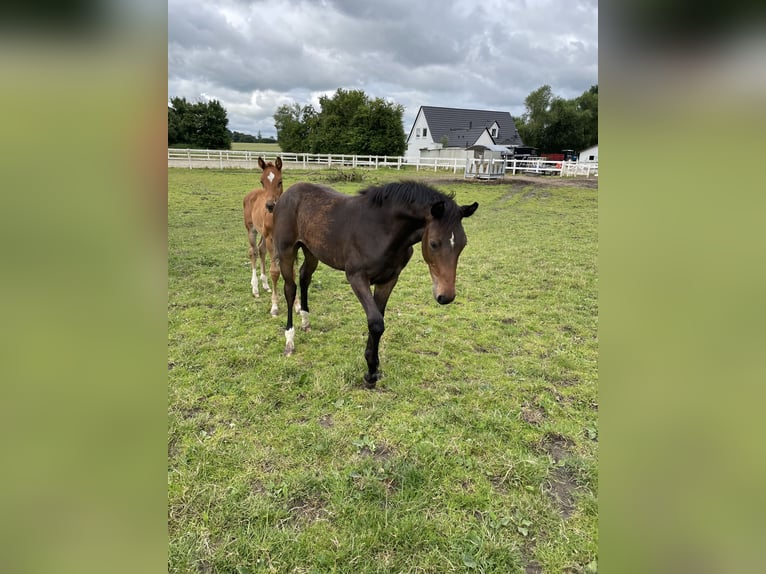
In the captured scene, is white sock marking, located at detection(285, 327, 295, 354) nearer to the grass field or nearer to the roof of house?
the grass field

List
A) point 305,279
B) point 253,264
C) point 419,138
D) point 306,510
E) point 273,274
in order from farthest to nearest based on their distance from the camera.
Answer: point 419,138 → point 253,264 → point 273,274 → point 305,279 → point 306,510

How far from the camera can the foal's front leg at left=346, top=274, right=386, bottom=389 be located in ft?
11.1

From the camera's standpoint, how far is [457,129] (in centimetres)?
4519

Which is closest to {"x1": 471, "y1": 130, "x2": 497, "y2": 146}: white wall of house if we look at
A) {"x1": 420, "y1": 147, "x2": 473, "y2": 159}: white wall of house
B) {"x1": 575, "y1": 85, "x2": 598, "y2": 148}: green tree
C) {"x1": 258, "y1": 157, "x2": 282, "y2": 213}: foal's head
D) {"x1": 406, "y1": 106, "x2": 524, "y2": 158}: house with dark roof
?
{"x1": 406, "y1": 106, "x2": 524, "y2": 158}: house with dark roof

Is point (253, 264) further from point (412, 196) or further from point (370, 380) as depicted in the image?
point (412, 196)

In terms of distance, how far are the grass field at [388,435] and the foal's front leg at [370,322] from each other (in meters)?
0.15

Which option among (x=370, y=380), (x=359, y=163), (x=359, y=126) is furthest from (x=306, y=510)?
(x=359, y=126)

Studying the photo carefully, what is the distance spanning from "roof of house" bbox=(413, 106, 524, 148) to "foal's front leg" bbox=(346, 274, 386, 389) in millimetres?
42591

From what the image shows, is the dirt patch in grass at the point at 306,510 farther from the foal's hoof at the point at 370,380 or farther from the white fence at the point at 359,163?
the white fence at the point at 359,163

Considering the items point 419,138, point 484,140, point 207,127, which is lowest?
point 207,127

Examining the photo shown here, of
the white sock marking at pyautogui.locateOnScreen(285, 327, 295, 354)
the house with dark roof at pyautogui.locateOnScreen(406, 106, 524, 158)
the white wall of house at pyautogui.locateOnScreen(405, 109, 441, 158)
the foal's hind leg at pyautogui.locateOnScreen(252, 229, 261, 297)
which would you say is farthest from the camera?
the white wall of house at pyautogui.locateOnScreen(405, 109, 441, 158)

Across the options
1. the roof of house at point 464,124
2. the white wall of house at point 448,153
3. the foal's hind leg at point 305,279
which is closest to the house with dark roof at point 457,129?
the roof of house at point 464,124

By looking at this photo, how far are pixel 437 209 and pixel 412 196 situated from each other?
39 cm
